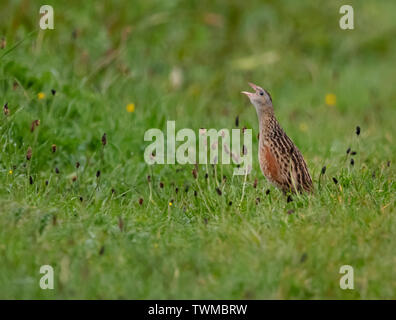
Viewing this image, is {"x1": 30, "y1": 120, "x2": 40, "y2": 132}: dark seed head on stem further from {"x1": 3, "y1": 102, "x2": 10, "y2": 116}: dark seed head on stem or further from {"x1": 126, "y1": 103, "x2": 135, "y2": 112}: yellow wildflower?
{"x1": 126, "y1": 103, "x2": 135, "y2": 112}: yellow wildflower

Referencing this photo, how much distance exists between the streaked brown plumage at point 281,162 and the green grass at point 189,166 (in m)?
0.15

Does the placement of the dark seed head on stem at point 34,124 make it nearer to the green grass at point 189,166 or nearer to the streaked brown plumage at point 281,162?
the green grass at point 189,166

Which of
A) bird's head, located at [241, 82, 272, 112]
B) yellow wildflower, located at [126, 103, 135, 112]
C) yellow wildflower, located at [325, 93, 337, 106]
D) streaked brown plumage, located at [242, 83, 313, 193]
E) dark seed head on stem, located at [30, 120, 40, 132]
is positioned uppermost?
yellow wildflower, located at [325, 93, 337, 106]

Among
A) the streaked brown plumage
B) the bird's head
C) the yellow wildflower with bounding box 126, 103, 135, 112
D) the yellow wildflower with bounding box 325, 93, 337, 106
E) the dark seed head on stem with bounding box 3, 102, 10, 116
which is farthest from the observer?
the yellow wildflower with bounding box 325, 93, 337, 106

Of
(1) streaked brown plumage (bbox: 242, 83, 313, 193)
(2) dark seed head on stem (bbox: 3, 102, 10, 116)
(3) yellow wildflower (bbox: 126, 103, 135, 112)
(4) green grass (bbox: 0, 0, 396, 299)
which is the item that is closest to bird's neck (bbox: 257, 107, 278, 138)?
(1) streaked brown plumage (bbox: 242, 83, 313, 193)

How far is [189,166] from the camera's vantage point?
6.61 m

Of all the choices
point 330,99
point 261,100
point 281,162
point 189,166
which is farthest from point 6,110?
point 330,99

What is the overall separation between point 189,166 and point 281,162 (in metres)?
1.08

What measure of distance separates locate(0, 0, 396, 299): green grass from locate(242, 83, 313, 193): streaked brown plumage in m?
0.15

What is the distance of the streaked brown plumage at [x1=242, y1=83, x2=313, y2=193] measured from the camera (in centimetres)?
574

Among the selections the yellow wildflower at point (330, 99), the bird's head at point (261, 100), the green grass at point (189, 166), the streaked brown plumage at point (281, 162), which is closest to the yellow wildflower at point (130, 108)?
the green grass at point (189, 166)

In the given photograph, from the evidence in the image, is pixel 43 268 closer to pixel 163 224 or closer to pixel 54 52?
pixel 163 224

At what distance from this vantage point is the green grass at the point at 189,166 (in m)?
4.50

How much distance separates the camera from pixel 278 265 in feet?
14.8
